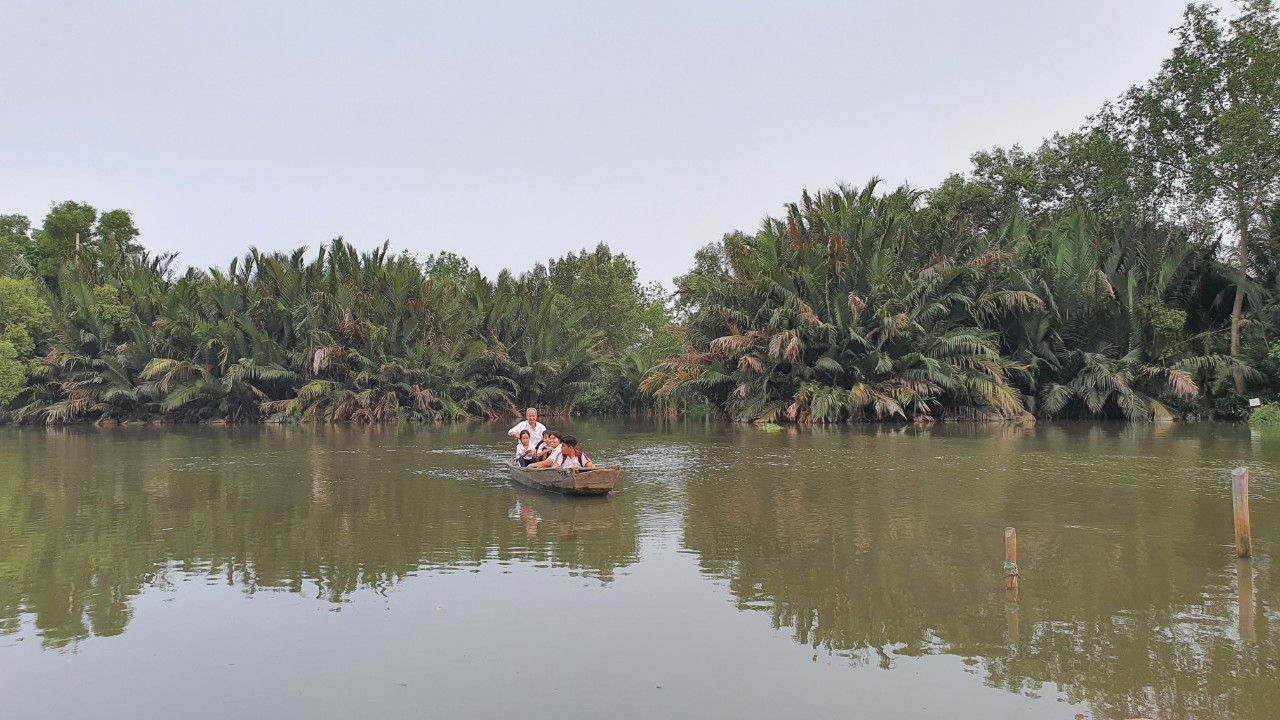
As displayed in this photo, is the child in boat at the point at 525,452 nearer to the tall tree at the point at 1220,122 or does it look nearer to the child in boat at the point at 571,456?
the child in boat at the point at 571,456

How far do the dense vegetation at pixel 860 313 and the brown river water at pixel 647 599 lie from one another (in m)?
14.3

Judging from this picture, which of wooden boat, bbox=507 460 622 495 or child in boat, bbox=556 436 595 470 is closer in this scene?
wooden boat, bbox=507 460 622 495

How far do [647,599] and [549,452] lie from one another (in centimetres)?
721

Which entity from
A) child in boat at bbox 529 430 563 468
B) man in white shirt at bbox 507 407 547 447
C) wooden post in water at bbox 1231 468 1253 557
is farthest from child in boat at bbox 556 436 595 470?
wooden post in water at bbox 1231 468 1253 557

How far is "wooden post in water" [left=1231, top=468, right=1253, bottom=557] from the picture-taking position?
7.43 meters

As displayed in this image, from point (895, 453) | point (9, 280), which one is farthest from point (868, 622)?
point (9, 280)

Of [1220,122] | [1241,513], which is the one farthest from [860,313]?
[1241,513]

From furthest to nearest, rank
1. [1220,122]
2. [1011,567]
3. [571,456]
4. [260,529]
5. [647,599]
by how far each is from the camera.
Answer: [1220,122] < [571,456] < [260,529] < [647,599] < [1011,567]

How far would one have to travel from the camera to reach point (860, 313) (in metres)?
28.9

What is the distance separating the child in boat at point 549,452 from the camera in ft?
45.6

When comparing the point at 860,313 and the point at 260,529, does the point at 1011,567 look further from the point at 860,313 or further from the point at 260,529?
the point at 860,313

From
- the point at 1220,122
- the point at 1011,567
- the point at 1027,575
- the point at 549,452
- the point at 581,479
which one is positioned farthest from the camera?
the point at 1220,122

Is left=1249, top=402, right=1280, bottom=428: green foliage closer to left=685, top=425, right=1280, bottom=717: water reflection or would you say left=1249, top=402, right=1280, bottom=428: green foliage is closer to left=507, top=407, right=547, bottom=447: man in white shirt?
left=685, top=425, right=1280, bottom=717: water reflection

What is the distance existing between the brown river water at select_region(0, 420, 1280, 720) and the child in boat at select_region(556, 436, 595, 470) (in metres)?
0.80
